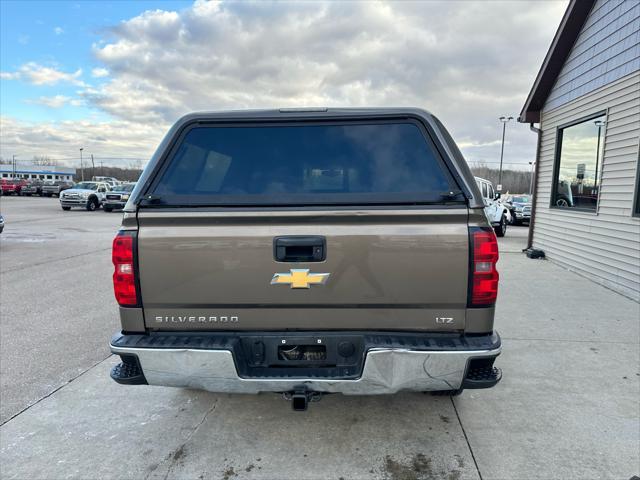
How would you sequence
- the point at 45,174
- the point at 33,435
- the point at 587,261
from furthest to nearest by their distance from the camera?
1. the point at 45,174
2. the point at 587,261
3. the point at 33,435

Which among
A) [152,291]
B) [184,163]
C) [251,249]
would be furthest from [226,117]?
[152,291]

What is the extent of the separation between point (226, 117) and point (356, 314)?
1.47m

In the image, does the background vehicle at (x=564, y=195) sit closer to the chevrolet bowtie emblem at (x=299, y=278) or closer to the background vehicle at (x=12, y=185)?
the chevrolet bowtie emblem at (x=299, y=278)

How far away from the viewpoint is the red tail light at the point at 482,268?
2225 mm

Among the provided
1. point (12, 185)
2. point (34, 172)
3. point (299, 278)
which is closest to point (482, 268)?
point (299, 278)

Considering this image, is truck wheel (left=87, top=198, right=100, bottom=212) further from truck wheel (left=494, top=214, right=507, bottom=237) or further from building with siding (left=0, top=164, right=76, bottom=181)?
building with siding (left=0, top=164, right=76, bottom=181)

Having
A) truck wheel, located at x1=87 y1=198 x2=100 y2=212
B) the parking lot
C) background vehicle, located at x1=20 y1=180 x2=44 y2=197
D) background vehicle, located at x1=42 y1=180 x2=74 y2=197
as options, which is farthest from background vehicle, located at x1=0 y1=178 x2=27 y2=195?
the parking lot

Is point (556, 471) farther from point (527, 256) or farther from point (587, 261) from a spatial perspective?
point (527, 256)

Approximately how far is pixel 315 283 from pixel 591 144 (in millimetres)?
8094

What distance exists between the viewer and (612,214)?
273 inches

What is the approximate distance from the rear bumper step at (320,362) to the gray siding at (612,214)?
222 inches

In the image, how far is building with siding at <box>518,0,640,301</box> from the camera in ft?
21.4

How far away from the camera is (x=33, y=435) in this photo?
279cm

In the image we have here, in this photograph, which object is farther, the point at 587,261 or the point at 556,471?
the point at 587,261
